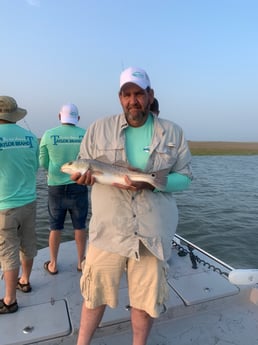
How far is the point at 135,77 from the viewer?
7.99 ft

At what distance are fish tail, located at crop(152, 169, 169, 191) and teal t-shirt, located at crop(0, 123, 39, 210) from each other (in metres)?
1.68

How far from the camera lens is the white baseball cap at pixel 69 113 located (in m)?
4.06

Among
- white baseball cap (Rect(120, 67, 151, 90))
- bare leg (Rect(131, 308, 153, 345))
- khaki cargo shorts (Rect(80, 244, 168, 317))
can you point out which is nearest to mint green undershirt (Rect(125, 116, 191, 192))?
white baseball cap (Rect(120, 67, 151, 90))

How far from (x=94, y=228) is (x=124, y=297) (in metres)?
1.52

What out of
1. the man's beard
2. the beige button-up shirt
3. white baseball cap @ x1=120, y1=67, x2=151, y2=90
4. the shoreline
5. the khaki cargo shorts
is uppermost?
white baseball cap @ x1=120, y1=67, x2=151, y2=90

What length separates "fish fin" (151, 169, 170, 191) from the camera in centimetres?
240

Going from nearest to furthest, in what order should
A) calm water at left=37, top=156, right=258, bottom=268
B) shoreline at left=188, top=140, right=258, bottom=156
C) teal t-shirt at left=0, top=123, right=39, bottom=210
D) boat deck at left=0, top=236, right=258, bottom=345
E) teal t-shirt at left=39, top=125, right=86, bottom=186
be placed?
boat deck at left=0, top=236, right=258, bottom=345 < teal t-shirt at left=0, top=123, right=39, bottom=210 < teal t-shirt at left=39, top=125, right=86, bottom=186 < calm water at left=37, top=156, right=258, bottom=268 < shoreline at left=188, top=140, right=258, bottom=156

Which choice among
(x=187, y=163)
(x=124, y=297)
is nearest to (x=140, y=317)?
(x=124, y=297)

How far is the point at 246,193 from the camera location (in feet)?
48.3

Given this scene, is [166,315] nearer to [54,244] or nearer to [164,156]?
[54,244]

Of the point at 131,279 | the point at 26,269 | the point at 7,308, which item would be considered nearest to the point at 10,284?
the point at 7,308

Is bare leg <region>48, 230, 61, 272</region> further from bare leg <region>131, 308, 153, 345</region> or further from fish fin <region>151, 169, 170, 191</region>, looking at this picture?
fish fin <region>151, 169, 170, 191</region>

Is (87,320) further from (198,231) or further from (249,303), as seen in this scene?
(198,231)

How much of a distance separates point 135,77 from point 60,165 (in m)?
2.03
